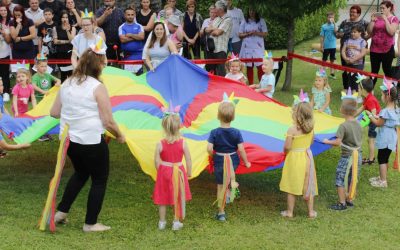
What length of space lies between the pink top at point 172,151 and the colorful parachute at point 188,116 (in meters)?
0.23

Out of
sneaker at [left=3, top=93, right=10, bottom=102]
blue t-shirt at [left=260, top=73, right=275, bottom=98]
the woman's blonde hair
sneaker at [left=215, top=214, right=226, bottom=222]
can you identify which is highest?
A: the woman's blonde hair

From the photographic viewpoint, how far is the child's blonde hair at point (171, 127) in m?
5.30

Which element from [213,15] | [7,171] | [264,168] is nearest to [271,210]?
[264,168]

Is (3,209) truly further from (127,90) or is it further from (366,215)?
(366,215)

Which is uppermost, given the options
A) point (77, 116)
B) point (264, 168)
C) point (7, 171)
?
point (77, 116)

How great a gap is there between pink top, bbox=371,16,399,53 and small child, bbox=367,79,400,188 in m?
4.65

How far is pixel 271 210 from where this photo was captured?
6035 mm

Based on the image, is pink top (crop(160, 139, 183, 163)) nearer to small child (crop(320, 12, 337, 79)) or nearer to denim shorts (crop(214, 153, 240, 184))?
denim shorts (crop(214, 153, 240, 184))

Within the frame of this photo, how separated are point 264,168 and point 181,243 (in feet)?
3.90

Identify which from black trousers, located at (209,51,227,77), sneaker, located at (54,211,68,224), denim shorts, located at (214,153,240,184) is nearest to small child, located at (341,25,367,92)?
black trousers, located at (209,51,227,77)

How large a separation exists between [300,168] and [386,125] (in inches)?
58.9

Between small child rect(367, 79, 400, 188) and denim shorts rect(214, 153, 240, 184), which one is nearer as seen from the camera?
denim shorts rect(214, 153, 240, 184)

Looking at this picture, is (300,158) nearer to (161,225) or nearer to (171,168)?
(171,168)

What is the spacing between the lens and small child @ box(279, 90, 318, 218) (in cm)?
566
